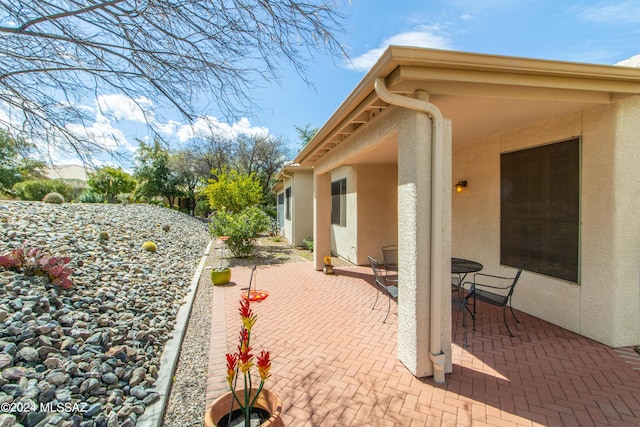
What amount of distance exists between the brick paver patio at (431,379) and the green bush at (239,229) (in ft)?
17.9

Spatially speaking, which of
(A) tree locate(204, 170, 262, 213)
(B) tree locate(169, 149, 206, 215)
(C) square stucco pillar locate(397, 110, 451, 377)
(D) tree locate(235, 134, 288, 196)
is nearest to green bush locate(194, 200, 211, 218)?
(B) tree locate(169, 149, 206, 215)

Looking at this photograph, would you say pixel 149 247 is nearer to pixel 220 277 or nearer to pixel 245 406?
pixel 220 277

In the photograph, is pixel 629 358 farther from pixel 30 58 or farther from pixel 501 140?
pixel 30 58

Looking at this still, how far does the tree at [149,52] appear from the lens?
3.11m

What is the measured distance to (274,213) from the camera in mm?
25453

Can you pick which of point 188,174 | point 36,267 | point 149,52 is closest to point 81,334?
point 36,267

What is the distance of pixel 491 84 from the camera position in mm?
3332

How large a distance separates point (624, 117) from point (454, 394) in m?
4.21

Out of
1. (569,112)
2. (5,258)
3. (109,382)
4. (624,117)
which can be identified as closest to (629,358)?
(624,117)

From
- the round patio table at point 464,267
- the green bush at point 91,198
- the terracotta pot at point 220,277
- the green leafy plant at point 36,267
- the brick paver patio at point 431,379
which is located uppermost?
the green bush at point 91,198

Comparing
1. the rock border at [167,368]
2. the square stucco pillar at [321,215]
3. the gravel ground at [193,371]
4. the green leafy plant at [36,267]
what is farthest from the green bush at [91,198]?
the green leafy plant at [36,267]

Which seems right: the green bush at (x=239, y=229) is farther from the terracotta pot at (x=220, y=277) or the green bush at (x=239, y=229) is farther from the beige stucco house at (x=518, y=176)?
the beige stucco house at (x=518, y=176)

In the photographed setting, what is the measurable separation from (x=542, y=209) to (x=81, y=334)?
275 inches

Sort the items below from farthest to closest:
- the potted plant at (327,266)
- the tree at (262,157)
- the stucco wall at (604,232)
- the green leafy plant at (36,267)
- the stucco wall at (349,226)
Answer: the tree at (262,157)
the stucco wall at (349,226)
the potted plant at (327,266)
the green leafy plant at (36,267)
the stucco wall at (604,232)
